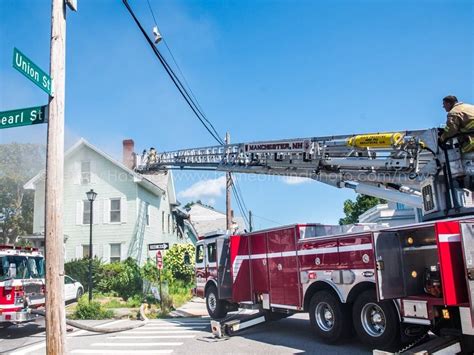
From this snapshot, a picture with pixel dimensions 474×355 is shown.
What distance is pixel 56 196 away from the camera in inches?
231

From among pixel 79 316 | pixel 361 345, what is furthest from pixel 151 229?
pixel 361 345

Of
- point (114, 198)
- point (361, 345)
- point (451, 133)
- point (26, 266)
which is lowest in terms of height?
point (361, 345)

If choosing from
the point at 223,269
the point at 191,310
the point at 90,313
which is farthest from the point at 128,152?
the point at 223,269

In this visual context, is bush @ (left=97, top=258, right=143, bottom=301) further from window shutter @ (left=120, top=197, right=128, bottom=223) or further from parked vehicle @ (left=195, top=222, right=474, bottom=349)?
parked vehicle @ (left=195, top=222, right=474, bottom=349)

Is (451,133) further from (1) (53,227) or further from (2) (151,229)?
(2) (151,229)

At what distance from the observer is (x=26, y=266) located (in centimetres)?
1230

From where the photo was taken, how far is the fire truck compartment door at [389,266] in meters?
7.76

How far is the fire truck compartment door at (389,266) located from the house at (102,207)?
17.9 m

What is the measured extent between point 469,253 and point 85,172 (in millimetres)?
22882

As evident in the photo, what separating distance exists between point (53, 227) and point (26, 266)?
24.6ft

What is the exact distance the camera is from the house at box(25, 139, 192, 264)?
992 inches

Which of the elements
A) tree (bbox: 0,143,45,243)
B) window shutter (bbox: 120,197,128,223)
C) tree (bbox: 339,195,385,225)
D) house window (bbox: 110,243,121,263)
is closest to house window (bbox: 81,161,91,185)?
window shutter (bbox: 120,197,128,223)

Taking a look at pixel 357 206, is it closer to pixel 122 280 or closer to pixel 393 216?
pixel 393 216

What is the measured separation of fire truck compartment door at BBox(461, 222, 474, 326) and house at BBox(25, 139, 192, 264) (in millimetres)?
19438
